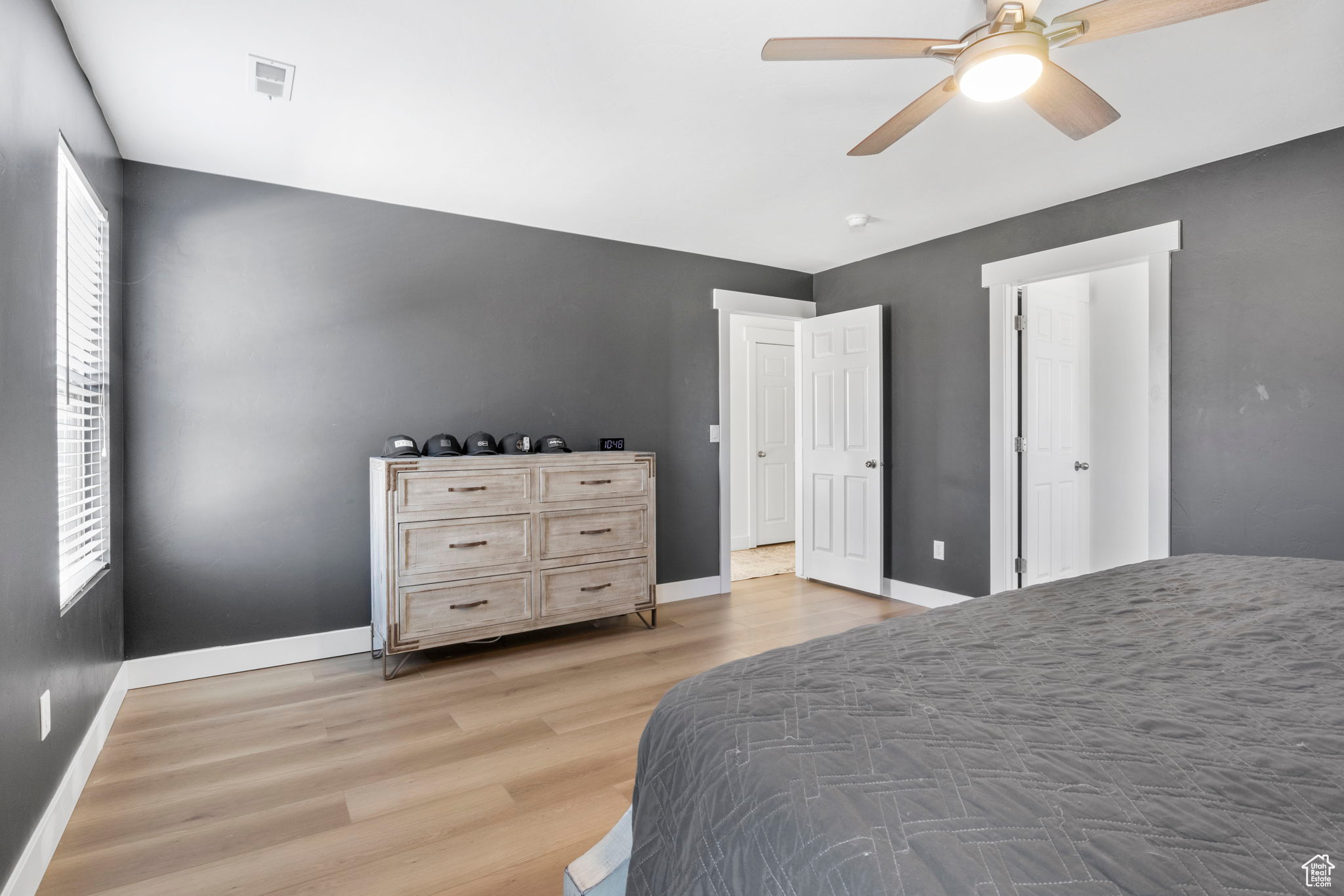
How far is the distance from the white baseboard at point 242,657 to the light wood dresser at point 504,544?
0.17 m

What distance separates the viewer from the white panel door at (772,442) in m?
6.63

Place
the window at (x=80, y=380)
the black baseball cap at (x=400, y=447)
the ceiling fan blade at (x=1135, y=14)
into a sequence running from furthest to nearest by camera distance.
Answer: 1. the black baseball cap at (x=400, y=447)
2. the window at (x=80, y=380)
3. the ceiling fan blade at (x=1135, y=14)

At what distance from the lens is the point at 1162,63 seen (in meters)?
2.22

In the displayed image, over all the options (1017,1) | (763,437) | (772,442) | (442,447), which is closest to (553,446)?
(442,447)

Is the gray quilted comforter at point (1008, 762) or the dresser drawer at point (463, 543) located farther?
the dresser drawer at point (463, 543)

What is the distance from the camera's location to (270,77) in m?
2.30

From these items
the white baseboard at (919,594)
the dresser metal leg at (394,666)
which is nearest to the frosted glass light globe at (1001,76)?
the white baseboard at (919,594)

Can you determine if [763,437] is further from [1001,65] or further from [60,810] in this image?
[60,810]

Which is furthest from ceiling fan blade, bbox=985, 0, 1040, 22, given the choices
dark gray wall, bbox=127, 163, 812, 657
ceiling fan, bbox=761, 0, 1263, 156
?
dark gray wall, bbox=127, 163, 812, 657

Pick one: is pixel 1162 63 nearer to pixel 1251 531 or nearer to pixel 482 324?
pixel 1251 531

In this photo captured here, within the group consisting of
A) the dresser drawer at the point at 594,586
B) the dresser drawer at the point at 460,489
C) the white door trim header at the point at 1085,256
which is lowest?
the dresser drawer at the point at 594,586

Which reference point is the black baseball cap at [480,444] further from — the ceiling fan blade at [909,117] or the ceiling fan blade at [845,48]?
the ceiling fan blade at [845,48]

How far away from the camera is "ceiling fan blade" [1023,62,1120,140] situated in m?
1.85

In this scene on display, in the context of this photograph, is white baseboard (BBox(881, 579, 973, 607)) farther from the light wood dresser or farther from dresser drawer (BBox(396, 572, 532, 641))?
dresser drawer (BBox(396, 572, 532, 641))
